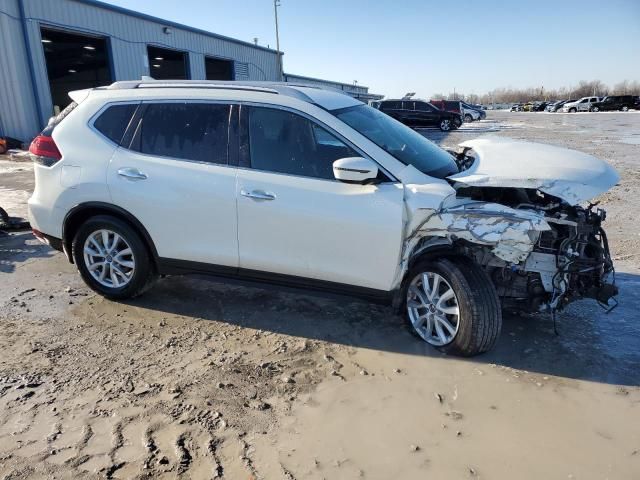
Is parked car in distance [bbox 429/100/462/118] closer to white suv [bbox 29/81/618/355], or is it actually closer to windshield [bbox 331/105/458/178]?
white suv [bbox 29/81/618/355]

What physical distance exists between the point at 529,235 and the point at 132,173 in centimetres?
315

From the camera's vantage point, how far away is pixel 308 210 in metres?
3.52

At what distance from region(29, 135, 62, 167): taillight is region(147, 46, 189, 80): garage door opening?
18864 mm

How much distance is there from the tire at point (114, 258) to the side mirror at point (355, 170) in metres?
1.98

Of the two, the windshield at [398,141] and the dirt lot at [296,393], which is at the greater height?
the windshield at [398,141]

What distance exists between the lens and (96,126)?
4227 mm

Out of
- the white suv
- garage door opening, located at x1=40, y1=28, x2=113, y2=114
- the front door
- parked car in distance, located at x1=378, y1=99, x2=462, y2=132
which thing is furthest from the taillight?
parked car in distance, located at x1=378, y1=99, x2=462, y2=132

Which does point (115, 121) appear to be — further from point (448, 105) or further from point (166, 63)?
point (448, 105)

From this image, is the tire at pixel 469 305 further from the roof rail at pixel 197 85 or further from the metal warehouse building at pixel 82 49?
the metal warehouse building at pixel 82 49

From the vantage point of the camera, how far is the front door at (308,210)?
3.42 metres

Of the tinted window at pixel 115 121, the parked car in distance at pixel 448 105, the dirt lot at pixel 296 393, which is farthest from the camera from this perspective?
the parked car in distance at pixel 448 105

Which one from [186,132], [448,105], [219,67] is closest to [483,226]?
[186,132]

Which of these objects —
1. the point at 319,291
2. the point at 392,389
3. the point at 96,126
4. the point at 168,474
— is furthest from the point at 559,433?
the point at 96,126

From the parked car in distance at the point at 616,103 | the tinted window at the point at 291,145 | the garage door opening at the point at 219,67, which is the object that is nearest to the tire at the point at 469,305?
the tinted window at the point at 291,145
